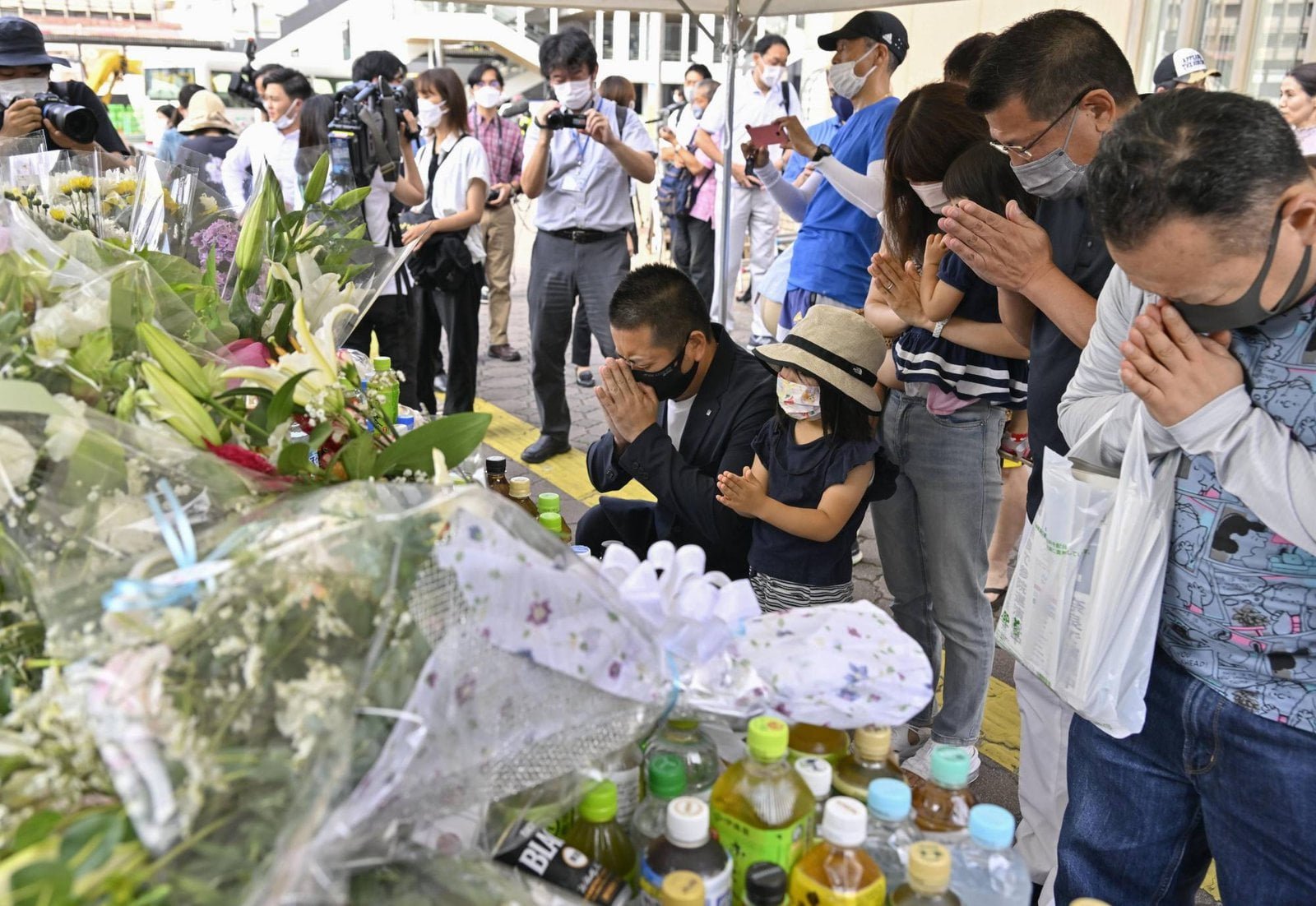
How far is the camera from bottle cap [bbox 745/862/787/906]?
101cm

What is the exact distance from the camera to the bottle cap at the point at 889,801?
105cm

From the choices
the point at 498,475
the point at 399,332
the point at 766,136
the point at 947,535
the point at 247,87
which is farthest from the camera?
the point at 247,87

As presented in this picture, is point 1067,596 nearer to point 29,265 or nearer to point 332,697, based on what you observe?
point 332,697

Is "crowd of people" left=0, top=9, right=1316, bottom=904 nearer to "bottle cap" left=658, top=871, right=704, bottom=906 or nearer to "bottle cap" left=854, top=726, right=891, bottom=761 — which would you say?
"bottle cap" left=854, top=726, right=891, bottom=761

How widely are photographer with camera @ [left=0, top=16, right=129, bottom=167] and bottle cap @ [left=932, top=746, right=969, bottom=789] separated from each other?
11.6ft

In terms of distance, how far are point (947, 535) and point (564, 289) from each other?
2.90 metres

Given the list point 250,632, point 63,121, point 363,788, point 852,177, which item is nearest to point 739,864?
point 363,788

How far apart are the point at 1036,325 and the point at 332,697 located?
1575 millimetres

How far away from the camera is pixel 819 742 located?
3.94 feet

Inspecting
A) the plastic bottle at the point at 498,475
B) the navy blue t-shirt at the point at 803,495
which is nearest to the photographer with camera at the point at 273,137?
the plastic bottle at the point at 498,475

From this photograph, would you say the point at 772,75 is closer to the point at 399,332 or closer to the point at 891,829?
the point at 399,332

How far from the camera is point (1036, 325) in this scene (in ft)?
6.47

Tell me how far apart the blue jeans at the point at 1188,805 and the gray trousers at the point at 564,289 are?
3447 mm

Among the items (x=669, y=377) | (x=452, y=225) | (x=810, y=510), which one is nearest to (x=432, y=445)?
(x=810, y=510)
